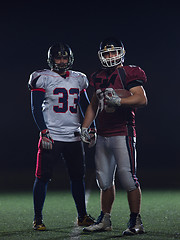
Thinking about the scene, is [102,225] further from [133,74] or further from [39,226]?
[133,74]

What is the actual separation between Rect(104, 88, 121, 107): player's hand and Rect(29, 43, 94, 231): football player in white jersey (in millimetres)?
484

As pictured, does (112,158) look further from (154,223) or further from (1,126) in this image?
(1,126)

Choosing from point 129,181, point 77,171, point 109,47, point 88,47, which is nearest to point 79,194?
point 77,171

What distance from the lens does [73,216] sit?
4.50m

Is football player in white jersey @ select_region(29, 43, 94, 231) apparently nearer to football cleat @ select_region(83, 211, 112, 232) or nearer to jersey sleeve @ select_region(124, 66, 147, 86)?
football cleat @ select_region(83, 211, 112, 232)

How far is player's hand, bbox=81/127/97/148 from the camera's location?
3809 millimetres

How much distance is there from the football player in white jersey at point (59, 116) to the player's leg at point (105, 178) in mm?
270

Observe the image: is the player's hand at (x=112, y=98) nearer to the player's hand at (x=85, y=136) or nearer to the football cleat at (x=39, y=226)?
the player's hand at (x=85, y=136)

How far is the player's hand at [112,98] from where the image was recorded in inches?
139

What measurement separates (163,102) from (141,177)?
185 inches

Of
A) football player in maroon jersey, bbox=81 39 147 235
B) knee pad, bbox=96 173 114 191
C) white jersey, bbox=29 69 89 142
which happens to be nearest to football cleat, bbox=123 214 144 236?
football player in maroon jersey, bbox=81 39 147 235

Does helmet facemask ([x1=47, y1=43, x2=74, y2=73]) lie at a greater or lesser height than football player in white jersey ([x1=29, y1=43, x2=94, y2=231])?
greater

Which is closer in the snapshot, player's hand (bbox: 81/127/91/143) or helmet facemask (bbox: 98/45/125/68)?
helmet facemask (bbox: 98/45/125/68)

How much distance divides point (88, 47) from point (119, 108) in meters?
9.19
